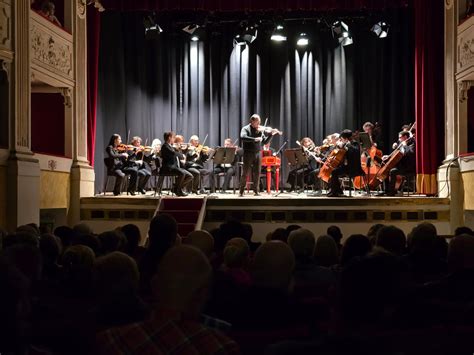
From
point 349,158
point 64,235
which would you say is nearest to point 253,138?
point 349,158

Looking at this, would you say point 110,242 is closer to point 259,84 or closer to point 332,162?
point 332,162

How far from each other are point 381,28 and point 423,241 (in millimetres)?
9605

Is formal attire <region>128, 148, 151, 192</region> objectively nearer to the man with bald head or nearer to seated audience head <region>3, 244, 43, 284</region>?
seated audience head <region>3, 244, 43, 284</region>

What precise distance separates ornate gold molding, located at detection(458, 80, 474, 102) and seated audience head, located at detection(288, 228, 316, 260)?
23.9 feet

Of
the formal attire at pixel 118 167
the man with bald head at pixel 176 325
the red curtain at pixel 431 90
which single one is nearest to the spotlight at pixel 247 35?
the red curtain at pixel 431 90

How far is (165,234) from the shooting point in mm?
3510

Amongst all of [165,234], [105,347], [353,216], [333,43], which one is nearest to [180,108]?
[333,43]

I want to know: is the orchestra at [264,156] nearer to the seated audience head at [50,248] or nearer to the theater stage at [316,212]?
the theater stage at [316,212]

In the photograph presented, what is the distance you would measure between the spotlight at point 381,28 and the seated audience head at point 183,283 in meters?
11.6

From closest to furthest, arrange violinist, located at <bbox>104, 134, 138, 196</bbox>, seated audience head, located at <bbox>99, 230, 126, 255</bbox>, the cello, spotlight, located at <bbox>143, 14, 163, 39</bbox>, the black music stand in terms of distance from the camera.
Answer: seated audience head, located at <bbox>99, 230, 126, 255</bbox> < the cello < the black music stand < violinist, located at <bbox>104, 134, 138, 196</bbox> < spotlight, located at <bbox>143, 14, 163, 39</bbox>

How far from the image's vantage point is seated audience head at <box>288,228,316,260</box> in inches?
143

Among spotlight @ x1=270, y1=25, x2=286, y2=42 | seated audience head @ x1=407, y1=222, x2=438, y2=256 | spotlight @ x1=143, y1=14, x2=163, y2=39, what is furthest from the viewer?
spotlight @ x1=270, y1=25, x2=286, y2=42

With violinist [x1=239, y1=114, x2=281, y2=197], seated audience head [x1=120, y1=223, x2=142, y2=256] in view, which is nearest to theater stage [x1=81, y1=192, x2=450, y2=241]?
violinist [x1=239, y1=114, x2=281, y2=197]

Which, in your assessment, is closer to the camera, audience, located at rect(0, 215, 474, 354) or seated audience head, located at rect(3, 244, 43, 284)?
audience, located at rect(0, 215, 474, 354)
